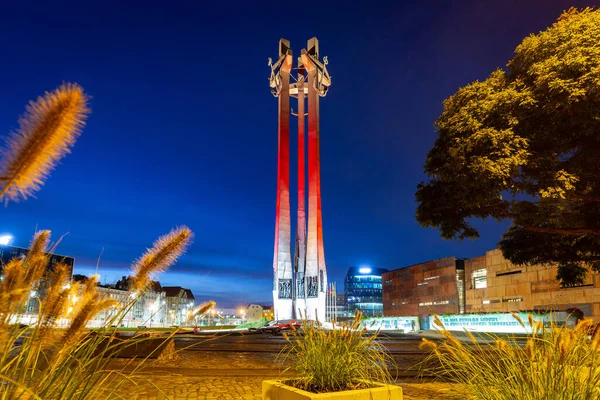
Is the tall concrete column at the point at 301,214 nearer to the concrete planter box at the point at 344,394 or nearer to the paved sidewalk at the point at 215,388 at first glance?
the paved sidewalk at the point at 215,388

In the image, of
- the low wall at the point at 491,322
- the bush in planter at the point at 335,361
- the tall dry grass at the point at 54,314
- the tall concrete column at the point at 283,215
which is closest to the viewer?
the tall dry grass at the point at 54,314

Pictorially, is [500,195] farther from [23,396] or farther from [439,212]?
[23,396]

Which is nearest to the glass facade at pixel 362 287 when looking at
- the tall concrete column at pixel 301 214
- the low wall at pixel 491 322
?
the tall concrete column at pixel 301 214

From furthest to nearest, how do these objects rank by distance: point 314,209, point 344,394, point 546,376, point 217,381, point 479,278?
point 479,278
point 314,209
point 217,381
point 344,394
point 546,376

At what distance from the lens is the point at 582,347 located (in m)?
3.95

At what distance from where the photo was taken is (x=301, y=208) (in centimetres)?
6003

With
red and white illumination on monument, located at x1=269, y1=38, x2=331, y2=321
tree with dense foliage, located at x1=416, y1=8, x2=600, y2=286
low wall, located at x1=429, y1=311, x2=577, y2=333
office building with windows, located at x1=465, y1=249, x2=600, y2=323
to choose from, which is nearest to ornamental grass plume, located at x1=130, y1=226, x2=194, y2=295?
tree with dense foliage, located at x1=416, y1=8, x2=600, y2=286

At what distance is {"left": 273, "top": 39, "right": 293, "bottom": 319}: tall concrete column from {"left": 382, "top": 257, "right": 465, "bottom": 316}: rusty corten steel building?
21.3 m

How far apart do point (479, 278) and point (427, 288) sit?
1586 cm

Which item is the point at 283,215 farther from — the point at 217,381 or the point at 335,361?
the point at 335,361

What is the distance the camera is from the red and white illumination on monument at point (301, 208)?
5300 centimetres

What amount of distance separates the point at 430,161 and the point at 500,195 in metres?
1.95

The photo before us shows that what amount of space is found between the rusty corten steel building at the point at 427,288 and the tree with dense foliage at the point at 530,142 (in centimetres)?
5301

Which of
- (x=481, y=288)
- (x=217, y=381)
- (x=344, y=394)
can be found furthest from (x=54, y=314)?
(x=481, y=288)
